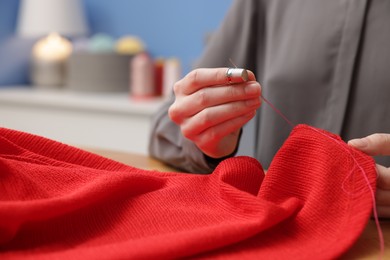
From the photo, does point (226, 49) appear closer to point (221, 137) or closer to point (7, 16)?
point (221, 137)

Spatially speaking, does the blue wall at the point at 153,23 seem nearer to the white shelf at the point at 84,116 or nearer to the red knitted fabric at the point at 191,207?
the white shelf at the point at 84,116

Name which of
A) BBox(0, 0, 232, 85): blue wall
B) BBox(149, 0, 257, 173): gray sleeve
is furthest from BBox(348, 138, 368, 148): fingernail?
BBox(0, 0, 232, 85): blue wall

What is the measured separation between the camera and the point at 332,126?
2.84ft

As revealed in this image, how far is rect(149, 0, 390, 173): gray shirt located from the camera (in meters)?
0.83

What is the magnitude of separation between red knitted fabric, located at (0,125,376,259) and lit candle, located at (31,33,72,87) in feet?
5.37

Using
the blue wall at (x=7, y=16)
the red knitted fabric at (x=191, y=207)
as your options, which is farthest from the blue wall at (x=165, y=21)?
the red knitted fabric at (x=191, y=207)

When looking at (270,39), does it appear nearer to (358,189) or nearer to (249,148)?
(249,148)

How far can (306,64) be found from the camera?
884 millimetres

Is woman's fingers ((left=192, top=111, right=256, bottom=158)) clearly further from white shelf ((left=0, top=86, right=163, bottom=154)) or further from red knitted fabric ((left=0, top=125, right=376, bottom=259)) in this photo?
white shelf ((left=0, top=86, right=163, bottom=154))

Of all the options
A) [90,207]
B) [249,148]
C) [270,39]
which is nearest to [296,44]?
[270,39]

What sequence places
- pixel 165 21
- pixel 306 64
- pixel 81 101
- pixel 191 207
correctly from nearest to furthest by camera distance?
pixel 191 207
pixel 306 64
pixel 81 101
pixel 165 21

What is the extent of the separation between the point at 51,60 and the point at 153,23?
1.40 ft

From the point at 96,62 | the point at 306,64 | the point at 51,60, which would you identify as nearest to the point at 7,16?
the point at 51,60

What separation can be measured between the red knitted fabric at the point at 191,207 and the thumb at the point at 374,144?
0.06 feet
